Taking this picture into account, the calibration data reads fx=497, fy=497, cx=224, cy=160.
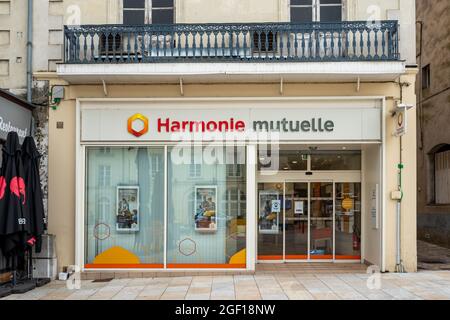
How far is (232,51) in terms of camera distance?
10273 mm

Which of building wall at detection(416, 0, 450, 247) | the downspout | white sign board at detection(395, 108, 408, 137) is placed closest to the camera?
white sign board at detection(395, 108, 408, 137)

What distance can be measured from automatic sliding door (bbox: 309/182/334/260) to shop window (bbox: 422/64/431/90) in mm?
7449

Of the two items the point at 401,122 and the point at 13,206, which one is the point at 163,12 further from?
the point at 401,122

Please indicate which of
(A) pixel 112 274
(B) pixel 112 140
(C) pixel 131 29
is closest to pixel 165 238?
(A) pixel 112 274

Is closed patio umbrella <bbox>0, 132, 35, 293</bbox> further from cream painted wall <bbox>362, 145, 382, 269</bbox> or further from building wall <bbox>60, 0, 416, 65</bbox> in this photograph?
cream painted wall <bbox>362, 145, 382, 269</bbox>

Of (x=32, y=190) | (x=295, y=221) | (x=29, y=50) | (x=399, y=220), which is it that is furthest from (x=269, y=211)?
(x=29, y=50)

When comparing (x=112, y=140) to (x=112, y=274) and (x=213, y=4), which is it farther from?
(x=213, y=4)

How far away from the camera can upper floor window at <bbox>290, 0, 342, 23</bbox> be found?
35.9ft

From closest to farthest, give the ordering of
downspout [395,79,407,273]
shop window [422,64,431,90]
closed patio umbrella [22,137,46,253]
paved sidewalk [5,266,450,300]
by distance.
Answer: paved sidewalk [5,266,450,300] → closed patio umbrella [22,137,46,253] → downspout [395,79,407,273] → shop window [422,64,431,90]

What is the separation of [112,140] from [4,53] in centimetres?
302

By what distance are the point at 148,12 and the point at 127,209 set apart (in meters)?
4.36

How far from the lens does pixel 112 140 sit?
417 inches

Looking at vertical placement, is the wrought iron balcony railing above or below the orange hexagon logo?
above

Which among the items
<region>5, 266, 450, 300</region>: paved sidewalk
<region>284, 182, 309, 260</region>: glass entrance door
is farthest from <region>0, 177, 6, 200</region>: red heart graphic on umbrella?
<region>284, 182, 309, 260</region>: glass entrance door
